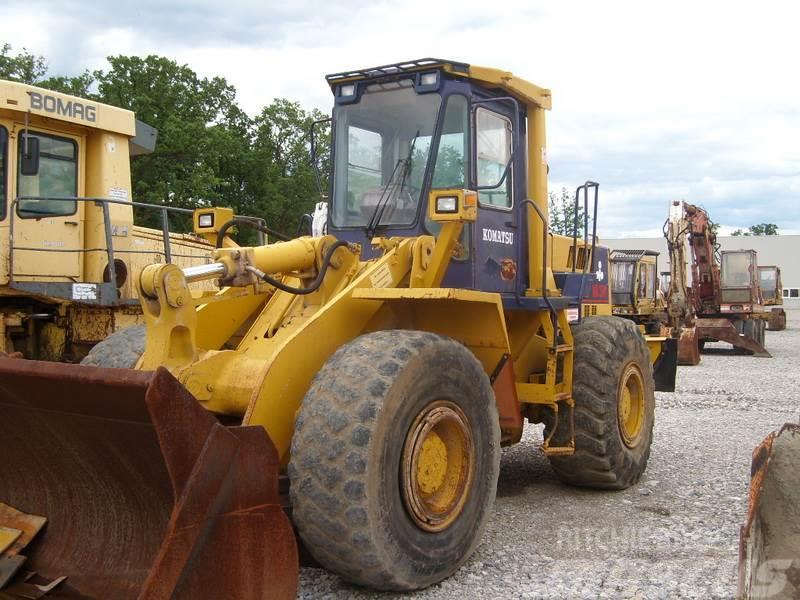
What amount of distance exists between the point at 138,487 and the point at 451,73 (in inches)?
130

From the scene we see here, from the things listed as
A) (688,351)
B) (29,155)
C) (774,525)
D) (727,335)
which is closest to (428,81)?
(774,525)

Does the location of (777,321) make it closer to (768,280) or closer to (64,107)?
(768,280)

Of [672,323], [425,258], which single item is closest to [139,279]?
[425,258]

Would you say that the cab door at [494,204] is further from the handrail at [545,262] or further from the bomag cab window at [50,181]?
the bomag cab window at [50,181]

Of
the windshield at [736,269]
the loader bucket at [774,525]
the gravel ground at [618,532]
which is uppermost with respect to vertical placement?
the windshield at [736,269]

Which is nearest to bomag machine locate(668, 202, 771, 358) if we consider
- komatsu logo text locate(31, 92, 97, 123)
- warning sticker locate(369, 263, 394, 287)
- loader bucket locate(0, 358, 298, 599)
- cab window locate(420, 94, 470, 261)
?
komatsu logo text locate(31, 92, 97, 123)

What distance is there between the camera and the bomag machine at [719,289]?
24.0 meters

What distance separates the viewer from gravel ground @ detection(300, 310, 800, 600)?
467cm

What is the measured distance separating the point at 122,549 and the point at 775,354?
23.9m

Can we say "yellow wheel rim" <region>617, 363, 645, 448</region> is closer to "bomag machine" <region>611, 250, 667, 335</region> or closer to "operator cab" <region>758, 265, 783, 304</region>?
"bomag machine" <region>611, 250, 667, 335</region>

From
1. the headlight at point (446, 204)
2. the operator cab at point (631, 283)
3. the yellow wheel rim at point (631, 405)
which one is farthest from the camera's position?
the operator cab at point (631, 283)

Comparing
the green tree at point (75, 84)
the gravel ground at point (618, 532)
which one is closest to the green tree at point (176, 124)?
the green tree at point (75, 84)

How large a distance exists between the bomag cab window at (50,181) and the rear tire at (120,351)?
3.68m

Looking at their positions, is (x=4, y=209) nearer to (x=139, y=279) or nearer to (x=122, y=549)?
(x=139, y=279)
